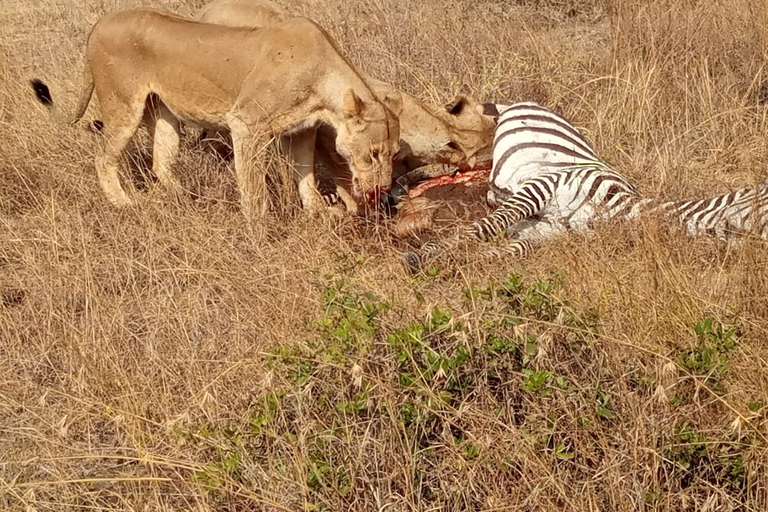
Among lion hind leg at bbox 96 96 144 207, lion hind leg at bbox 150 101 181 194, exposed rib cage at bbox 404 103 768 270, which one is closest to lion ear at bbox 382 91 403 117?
exposed rib cage at bbox 404 103 768 270

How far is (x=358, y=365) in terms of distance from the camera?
11.4 ft

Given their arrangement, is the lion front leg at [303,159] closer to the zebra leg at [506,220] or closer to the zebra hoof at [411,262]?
the zebra leg at [506,220]

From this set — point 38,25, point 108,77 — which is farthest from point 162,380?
point 38,25

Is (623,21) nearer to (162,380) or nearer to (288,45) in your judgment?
(288,45)

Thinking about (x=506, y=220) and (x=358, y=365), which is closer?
(x=358, y=365)

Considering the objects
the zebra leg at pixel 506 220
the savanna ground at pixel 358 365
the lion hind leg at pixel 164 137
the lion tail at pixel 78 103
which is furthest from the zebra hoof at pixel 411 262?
the lion tail at pixel 78 103

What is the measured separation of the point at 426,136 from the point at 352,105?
93 cm

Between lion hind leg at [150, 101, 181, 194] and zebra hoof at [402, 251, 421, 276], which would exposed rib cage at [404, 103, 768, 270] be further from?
lion hind leg at [150, 101, 181, 194]

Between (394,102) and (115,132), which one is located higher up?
(115,132)

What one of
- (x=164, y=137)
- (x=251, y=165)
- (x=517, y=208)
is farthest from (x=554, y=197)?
(x=164, y=137)

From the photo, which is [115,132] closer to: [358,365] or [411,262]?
[411,262]

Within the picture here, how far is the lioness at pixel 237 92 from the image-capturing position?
6.14 m

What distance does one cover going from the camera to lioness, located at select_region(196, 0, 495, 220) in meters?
6.79

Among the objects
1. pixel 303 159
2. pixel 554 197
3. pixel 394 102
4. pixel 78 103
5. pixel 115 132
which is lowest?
pixel 554 197
